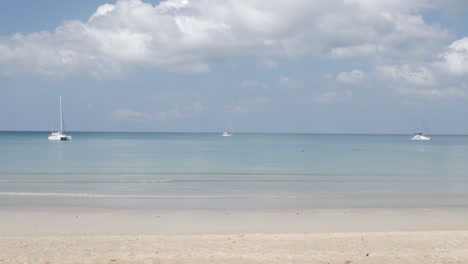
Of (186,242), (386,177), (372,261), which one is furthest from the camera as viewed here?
(386,177)

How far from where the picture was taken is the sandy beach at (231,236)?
40.3 ft

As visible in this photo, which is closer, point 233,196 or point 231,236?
point 231,236

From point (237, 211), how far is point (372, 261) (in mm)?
9644

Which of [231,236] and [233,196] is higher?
[233,196]

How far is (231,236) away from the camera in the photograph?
14852 mm

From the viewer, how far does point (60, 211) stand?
2064 centimetres

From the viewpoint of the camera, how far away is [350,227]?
57.4 ft

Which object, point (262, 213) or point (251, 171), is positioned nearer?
point (262, 213)

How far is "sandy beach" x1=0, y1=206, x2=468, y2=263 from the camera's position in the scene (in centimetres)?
1228

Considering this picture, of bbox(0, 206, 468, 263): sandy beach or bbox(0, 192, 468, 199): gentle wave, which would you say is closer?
bbox(0, 206, 468, 263): sandy beach

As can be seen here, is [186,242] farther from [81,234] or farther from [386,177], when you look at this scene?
[386,177]

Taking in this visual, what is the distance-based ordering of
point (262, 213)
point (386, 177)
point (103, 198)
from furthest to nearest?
point (386, 177) < point (103, 198) < point (262, 213)

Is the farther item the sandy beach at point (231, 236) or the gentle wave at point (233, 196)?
the gentle wave at point (233, 196)

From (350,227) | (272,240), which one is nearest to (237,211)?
(350,227)
